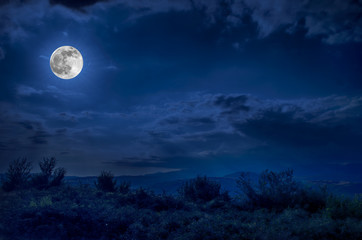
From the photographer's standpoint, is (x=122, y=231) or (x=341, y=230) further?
(x=122, y=231)

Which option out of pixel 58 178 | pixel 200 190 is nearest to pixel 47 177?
pixel 58 178

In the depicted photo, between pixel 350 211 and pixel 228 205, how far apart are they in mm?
5558

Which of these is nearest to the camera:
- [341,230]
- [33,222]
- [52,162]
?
[341,230]

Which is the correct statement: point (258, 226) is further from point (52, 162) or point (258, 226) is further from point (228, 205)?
point (52, 162)

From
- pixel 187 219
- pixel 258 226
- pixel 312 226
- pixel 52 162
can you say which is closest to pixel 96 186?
pixel 52 162

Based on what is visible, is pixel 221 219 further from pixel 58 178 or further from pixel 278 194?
pixel 58 178

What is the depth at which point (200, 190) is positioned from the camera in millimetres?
16156

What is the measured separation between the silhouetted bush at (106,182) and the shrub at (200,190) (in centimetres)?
706

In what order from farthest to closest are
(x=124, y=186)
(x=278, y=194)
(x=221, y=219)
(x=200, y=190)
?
(x=124, y=186) → (x=200, y=190) → (x=278, y=194) → (x=221, y=219)

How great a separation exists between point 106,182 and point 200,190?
971 cm

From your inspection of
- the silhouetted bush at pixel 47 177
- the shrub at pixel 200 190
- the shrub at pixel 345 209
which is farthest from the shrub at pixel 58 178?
the shrub at pixel 345 209

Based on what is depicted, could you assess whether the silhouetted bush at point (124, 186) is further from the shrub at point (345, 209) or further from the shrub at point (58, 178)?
the shrub at point (345, 209)

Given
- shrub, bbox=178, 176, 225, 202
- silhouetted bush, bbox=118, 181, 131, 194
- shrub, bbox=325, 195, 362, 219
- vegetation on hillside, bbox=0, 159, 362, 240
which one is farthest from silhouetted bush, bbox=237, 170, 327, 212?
silhouetted bush, bbox=118, 181, 131, 194

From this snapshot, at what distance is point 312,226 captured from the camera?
21.2 ft
